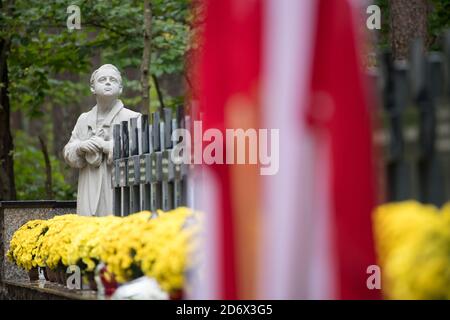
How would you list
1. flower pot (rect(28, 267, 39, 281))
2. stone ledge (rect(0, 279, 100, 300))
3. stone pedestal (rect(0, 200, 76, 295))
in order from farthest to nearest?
stone pedestal (rect(0, 200, 76, 295)) → flower pot (rect(28, 267, 39, 281)) → stone ledge (rect(0, 279, 100, 300))

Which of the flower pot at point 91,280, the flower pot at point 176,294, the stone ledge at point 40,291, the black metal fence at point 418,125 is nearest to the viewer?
the black metal fence at point 418,125

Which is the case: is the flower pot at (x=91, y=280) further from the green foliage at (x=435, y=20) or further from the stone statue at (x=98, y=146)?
the green foliage at (x=435, y=20)

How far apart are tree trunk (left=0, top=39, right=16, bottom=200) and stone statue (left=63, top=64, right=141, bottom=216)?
26.4 ft

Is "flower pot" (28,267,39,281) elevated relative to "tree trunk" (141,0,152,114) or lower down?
Result: lower down

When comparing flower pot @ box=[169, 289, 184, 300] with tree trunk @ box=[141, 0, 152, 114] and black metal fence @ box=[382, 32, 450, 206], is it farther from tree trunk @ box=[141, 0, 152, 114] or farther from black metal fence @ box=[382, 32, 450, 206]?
tree trunk @ box=[141, 0, 152, 114]

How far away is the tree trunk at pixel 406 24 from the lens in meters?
15.6

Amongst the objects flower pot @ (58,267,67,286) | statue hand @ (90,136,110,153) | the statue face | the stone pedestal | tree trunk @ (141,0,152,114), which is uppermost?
tree trunk @ (141,0,152,114)

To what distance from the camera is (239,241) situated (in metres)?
5.54

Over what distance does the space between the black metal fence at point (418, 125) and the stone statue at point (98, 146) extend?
646 cm

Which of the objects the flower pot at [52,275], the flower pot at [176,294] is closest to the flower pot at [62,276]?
the flower pot at [52,275]

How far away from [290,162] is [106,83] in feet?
31.1

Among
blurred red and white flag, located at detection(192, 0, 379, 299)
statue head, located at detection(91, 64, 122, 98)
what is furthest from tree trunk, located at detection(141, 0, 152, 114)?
blurred red and white flag, located at detection(192, 0, 379, 299)

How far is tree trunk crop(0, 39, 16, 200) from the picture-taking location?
2288 cm

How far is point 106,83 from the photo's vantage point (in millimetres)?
14664
